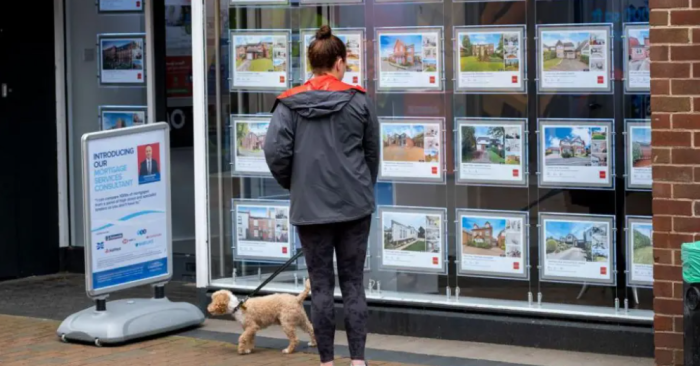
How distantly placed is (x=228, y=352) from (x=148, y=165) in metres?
1.45

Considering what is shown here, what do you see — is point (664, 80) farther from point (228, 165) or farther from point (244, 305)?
point (228, 165)

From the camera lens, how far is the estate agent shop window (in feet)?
24.3

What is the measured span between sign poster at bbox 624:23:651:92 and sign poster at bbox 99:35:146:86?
4.68 meters

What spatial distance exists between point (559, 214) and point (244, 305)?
6.57 ft

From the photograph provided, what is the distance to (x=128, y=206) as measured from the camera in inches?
324

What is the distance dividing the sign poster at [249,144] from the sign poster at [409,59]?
3.27ft

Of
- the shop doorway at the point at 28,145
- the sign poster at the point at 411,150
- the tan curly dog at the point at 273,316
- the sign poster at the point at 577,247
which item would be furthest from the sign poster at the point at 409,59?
the shop doorway at the point at 28,145

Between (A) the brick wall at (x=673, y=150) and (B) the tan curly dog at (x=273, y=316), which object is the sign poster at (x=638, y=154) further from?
(B) the tan curly dog at (x=273, y=316)

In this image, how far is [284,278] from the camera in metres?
8.71

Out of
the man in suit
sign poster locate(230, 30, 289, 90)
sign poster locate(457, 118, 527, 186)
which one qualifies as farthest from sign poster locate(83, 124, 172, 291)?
sign poster locate(457, 118, 527, 186)

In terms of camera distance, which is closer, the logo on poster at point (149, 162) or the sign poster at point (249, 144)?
the logo on poster at point (149, 162)

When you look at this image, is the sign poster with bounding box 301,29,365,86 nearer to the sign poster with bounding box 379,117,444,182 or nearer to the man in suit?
the sign poster with bounding box 379,117,444,182

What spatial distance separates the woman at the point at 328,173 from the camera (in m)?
6.22

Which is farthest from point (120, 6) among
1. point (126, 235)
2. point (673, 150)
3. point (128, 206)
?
point (673, 150)
